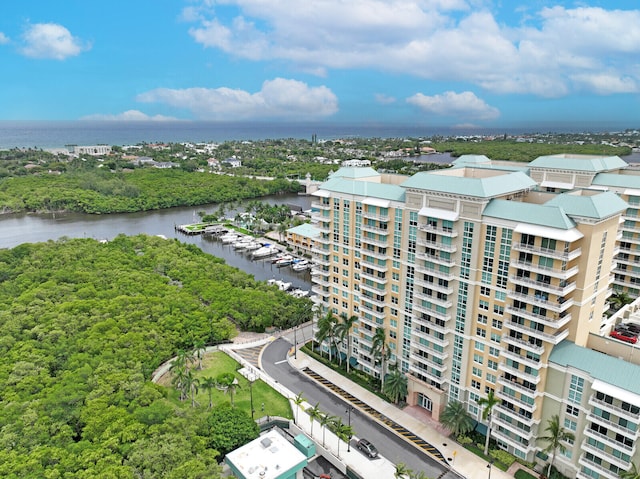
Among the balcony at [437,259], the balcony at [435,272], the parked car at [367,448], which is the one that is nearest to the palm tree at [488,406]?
the parked car at [367,448]

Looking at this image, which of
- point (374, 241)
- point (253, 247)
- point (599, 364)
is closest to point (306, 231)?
point (253, 247)

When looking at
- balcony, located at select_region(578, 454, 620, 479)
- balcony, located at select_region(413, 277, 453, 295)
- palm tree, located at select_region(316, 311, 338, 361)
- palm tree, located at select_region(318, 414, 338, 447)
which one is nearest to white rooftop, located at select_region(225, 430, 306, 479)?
palm tree, located at select_region(318, 414, 338, 447)

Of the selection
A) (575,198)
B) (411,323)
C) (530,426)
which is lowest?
(530,426)

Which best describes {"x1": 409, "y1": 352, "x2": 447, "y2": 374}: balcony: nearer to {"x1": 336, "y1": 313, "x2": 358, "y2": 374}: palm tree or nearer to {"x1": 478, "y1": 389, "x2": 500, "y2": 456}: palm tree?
{"x1": 478, "y1": 389, "x2": 500, "y2": 456}: palm tree

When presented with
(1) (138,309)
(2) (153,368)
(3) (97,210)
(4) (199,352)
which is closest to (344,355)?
(4) (199,352)

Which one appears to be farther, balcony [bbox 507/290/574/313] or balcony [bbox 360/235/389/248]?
balcony [bbox 360/235/389/248]

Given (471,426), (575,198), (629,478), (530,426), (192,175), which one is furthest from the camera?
(192,175)

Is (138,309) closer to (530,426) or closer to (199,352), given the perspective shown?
(199,352)
